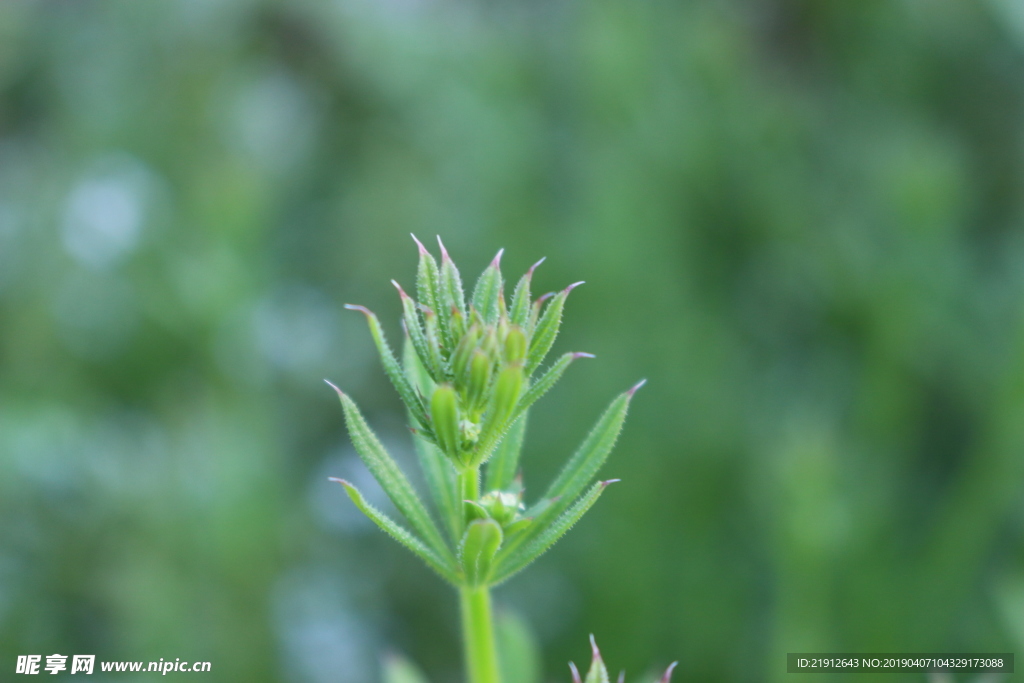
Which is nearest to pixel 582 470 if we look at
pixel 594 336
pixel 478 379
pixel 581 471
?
pixel 581 471

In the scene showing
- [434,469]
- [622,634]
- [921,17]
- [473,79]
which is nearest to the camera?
[434,469]

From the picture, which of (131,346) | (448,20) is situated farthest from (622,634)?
(448,20)

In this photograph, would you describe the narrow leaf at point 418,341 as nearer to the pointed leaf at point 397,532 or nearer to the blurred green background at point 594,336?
the pointed leaf at point 397,532

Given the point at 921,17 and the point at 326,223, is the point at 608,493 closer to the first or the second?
the point at 326,223

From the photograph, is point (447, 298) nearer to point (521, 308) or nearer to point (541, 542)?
point (521, 308)

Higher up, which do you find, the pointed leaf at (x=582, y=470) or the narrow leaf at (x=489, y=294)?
the narrow leaf at (x=489, y=294)

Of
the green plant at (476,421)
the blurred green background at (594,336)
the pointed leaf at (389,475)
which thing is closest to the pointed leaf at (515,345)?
the green plant at (476,421)

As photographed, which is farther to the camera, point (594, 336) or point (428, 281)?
point (594, 336)
